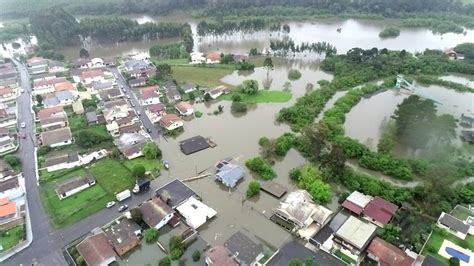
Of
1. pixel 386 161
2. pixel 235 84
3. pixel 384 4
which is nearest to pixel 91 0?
pixel 235 84

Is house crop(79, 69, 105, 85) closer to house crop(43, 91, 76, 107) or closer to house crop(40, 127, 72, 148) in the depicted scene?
house crop(43, 91, 76, 107)

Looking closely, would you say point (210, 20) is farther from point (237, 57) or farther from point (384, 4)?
point (384, 4)

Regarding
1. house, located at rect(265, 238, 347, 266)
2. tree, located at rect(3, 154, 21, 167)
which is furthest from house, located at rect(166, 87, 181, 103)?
house, located at rect(265, 238, 347, 266)

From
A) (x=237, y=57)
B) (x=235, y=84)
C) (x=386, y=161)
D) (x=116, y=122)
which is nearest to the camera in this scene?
(x=386, y=161)

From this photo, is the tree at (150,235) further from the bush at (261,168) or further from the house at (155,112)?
the house at (155,112)

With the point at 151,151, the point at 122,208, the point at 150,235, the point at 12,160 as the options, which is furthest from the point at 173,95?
the point at 150,235

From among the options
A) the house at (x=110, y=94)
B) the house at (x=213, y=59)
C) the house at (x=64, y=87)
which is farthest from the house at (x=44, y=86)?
the house at (x=213, y=59)

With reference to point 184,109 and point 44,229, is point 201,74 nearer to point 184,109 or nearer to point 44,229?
point 184,109
